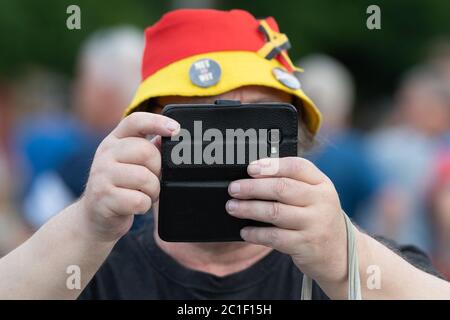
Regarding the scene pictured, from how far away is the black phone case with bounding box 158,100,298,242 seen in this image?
5.79ft

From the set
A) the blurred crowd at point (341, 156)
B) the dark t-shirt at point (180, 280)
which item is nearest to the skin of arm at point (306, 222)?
the dark t-shirt at point (180, 280)

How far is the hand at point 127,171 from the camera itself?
5.54 feet


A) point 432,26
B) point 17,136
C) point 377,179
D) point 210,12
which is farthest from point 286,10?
point 210,12

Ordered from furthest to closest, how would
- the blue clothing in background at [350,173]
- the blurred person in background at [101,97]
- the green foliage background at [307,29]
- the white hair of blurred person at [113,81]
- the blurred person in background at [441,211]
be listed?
the green foliage background at [307,29] → the blue clothing in background at [350,173] → the white hair of blurred person at [113,81] → the blurred person in background at [101,97] → the blurred person in background at [441,211]

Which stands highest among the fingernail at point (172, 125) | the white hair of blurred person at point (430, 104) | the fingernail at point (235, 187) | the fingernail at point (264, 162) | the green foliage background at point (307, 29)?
the green foliage background at point (307, 29)

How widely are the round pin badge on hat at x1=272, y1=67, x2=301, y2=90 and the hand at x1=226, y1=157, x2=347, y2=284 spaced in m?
0.49

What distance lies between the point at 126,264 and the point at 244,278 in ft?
0.99

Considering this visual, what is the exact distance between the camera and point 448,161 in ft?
14.4

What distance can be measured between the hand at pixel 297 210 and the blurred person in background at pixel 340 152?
9.13ft

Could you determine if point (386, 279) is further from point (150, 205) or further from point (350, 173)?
point (350, 173)

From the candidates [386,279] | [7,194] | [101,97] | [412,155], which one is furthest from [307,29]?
[386,279]

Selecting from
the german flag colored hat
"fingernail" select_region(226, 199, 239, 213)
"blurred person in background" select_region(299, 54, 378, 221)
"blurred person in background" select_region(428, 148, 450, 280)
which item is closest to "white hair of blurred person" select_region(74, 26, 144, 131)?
"blurred person in background" select_region(299, 54, 378, 221)

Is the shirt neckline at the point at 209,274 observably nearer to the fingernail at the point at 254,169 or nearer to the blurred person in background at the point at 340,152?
the fingernail at the point at 254,169

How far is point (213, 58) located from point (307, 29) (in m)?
12.4
